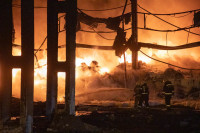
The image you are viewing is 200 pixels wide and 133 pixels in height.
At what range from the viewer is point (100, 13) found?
3067 centimetres

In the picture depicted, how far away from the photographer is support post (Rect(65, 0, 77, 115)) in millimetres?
8320

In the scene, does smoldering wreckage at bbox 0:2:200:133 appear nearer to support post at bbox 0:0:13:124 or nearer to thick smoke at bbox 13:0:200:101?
support post at bbox 0:0:13:124

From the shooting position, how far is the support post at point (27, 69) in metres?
6.69

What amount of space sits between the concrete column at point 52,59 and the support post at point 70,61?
30.1 inches

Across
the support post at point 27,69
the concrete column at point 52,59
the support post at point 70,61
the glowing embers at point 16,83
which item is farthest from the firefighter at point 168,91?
the glowing embers at point 16,83

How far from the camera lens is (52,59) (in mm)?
8984

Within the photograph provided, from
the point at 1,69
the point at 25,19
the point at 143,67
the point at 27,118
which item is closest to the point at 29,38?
the point at 25,19

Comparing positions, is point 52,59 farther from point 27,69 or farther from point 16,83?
point 16,83

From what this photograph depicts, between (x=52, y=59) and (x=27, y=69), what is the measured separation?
2.18 m

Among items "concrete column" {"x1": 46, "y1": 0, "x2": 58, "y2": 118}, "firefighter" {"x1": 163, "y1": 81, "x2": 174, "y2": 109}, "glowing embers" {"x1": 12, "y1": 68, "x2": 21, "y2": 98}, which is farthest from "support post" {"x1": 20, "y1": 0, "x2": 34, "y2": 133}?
"glowing embers" {"x1": 12, "y1": 68, "x2": 21, "y2": 98}

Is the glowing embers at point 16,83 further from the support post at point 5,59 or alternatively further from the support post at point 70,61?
the support post at point 70,61

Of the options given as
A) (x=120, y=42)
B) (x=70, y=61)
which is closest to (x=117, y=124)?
(x=70, y=61)

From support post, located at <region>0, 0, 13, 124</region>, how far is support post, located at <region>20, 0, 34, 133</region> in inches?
41.2

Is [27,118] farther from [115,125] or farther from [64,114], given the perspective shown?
[115,125]
